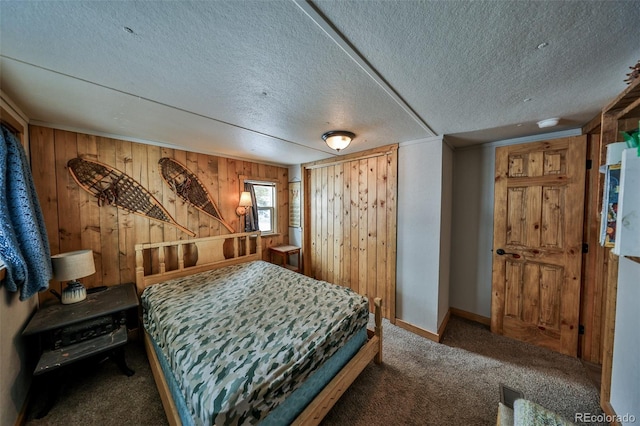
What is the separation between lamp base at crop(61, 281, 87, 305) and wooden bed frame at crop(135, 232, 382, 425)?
422 mm

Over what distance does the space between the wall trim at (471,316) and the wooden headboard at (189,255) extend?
3.03 meters

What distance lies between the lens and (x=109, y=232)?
239 cm

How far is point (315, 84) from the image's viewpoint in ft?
4.49

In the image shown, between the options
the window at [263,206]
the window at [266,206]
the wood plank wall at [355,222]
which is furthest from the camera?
the window at [266,206]

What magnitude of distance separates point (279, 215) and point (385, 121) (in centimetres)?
271

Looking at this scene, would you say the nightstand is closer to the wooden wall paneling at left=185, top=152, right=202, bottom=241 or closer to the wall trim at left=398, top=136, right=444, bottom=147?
the wooden wall paneling at left=185, top=152, right=202, bottom=241

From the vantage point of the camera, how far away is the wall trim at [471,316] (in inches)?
108

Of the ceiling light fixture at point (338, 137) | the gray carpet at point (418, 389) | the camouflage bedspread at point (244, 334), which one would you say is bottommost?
the gray carpet at point (418, 389)

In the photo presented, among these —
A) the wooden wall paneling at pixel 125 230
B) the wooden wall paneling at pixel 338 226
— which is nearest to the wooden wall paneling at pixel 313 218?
the wooden wall paneling at pixel 338 226

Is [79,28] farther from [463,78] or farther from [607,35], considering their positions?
[607,35]

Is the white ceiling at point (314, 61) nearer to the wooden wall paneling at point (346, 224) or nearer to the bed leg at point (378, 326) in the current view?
the wooden wall paneling at point (346, 224)

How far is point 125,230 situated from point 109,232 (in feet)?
0.44

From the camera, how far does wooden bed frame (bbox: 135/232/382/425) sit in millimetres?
1434

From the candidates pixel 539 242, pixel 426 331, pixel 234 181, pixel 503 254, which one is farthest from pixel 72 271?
pixel 539 242
